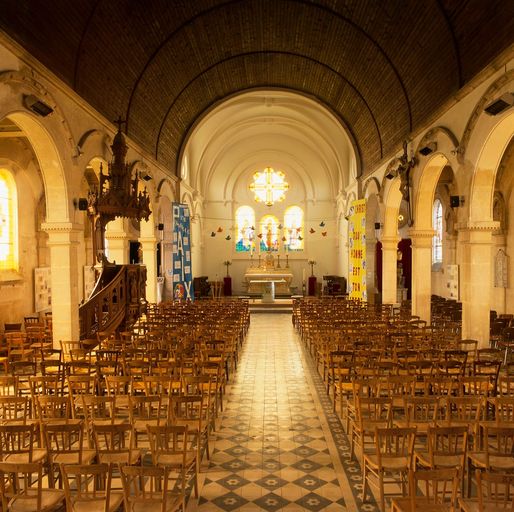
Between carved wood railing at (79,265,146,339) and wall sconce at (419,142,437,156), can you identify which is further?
wall sconce at (419,142,437,156)

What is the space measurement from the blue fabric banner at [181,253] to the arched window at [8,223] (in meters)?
8.33

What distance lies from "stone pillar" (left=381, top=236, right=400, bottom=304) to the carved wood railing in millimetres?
10618

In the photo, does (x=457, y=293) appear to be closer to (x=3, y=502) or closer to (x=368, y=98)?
(x=368, y=98)

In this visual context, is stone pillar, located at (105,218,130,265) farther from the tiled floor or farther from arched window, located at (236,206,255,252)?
→ arched window, located at (236,206,255,252)

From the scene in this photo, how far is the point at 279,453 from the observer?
7746 millimetres

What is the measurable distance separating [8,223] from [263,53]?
12.9 metres

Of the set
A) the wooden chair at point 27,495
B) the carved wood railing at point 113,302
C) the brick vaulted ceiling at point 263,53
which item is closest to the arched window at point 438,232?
the brick vaulted ceiling at point 263,53

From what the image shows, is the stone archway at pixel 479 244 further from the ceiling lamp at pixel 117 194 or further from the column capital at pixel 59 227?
the column capital at pixel 59 227

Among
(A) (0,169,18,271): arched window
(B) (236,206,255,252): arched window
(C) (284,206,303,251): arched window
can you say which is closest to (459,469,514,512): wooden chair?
(A) (0,169,18,271): arched window

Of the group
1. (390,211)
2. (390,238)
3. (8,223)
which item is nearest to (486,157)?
(390,211)

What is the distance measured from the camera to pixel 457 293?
75.2 feet

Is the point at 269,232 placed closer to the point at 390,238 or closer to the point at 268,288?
the point at 268,288

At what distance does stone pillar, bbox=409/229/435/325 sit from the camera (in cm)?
1831

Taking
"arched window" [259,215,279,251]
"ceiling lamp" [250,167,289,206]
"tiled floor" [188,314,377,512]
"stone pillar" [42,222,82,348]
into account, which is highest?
"ceiling lamp" [250,167,289,206]
